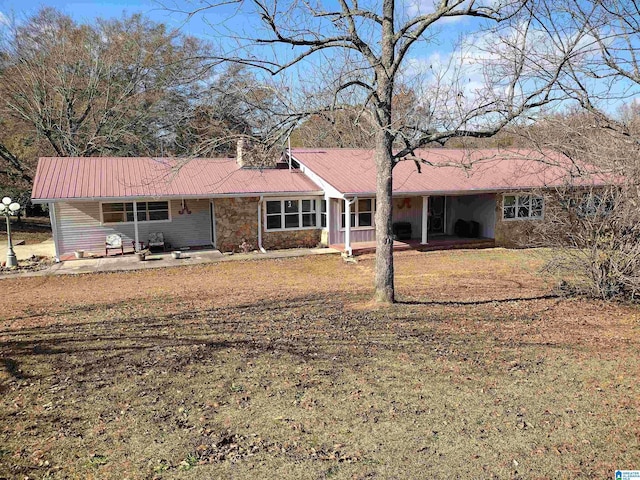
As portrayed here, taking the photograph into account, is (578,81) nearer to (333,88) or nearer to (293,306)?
(333,88)

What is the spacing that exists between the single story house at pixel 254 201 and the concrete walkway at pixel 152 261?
78cm

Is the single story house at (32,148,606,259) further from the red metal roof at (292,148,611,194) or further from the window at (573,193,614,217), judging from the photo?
the window at (573,193,614,217)

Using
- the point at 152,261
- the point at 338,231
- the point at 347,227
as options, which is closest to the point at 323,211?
the point at 338,231

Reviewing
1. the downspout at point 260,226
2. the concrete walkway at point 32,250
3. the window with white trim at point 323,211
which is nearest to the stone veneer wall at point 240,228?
the downspout at point 260,226

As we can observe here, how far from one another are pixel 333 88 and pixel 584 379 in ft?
19.1

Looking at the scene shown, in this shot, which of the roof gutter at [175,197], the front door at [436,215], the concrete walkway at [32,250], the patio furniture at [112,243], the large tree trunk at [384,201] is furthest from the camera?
the front door at [436,215]

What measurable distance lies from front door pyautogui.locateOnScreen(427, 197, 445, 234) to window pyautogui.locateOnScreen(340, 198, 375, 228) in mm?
3621

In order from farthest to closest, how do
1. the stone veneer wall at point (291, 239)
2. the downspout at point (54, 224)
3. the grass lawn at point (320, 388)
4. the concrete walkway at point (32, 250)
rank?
1. the stone veneer wall at point (291, 239)
2. the concrete walkway at point (32, 250)
3. the downspout at point (54, 224)
4. the grass lawn at point (320, 388)

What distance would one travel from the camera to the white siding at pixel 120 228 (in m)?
16.0

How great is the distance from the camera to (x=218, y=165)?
63.9 feet

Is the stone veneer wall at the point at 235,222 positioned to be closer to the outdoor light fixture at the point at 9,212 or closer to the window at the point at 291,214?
the window at the point at 291,214

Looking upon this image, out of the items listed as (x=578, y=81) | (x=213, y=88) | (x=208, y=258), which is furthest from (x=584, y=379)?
(x=208, y=258)

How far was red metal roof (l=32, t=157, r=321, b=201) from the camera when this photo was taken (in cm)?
1545

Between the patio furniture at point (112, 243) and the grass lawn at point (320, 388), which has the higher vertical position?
the patio furniture at point (112, 243)
